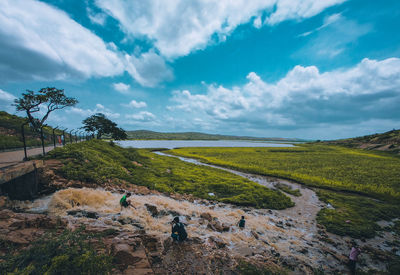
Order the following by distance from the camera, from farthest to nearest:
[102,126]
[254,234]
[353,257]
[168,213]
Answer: [102,126] < [168,213] < [254,234] < [353,257]

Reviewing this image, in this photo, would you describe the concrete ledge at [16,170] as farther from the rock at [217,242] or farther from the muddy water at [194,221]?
the rock at [217,242]

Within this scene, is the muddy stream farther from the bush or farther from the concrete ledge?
the bush

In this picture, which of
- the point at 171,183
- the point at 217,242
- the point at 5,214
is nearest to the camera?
the point at 5,214

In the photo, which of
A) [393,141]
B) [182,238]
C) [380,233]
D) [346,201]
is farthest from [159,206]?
[393,141]

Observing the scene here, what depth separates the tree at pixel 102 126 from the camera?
59.1 meters

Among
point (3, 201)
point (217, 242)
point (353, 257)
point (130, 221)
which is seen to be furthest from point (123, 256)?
point (353, 257)

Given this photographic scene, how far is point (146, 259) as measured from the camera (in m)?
8.68

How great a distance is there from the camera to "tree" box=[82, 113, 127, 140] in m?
59.1

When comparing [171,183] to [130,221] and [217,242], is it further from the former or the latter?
[217,242]

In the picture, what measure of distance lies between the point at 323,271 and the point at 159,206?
14.3 metres

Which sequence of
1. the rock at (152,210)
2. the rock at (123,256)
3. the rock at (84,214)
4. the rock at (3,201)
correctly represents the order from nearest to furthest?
the rock at (123,256) < the rock at (3,201) < the rock at (84,214) < the rock at (152,210)

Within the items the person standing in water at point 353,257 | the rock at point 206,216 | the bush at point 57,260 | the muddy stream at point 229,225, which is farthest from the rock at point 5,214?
the person standing in water at point 353,257

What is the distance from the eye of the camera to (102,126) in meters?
60.4

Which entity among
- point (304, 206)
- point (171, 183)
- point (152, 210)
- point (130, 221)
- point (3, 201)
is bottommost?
point (304, 206)
